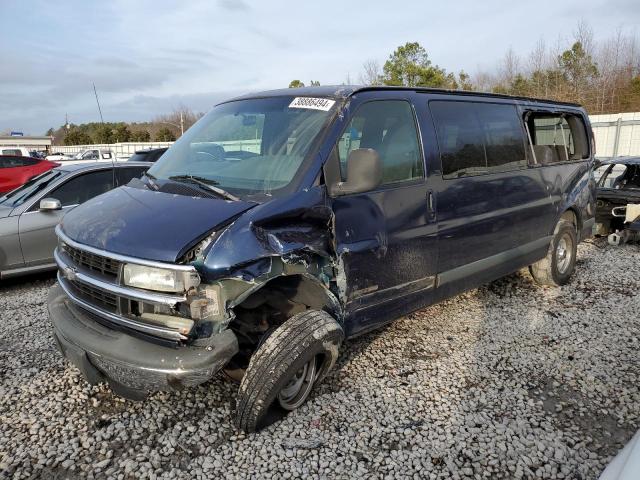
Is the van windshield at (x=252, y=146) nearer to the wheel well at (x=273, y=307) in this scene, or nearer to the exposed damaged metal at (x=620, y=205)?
the wheel well at (x=273, y=307)

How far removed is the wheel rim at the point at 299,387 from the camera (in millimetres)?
3100

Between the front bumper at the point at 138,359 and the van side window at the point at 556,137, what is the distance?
399cm

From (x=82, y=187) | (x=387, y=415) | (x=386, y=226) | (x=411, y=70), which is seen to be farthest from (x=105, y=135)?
(x=387, y=415)

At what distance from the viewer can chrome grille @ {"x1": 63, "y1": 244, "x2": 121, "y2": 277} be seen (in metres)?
2.75

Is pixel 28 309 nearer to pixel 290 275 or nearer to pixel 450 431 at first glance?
pixel 290 275

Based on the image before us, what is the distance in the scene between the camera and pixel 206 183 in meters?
3.28

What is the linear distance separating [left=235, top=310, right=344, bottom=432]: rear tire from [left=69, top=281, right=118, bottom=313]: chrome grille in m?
0.89

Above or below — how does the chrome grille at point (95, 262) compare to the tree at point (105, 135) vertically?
below

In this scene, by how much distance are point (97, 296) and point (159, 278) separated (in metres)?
0.60

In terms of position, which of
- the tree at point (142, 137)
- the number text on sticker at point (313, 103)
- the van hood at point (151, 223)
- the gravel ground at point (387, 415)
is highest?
the tree at point (142, 137)

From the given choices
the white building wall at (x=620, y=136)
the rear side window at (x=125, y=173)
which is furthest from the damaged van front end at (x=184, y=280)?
the white building wall at (x=620, y=136)

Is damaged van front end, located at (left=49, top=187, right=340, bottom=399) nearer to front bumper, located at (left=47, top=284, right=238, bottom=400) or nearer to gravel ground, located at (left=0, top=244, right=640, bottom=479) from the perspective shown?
front bumper, located at (left=47, top=284, right=238, bottom=400)

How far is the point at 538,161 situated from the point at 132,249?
13.9 ft

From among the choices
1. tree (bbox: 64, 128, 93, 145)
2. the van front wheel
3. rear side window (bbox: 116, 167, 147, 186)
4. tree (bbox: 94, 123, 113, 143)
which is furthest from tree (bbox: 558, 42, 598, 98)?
tree (bbox: 64, 128, 93, 145)
